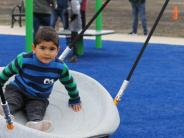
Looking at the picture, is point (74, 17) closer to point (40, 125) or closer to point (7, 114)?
point (40, 125)

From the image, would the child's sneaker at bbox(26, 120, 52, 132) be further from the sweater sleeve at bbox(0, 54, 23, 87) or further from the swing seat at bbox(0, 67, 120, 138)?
the sweater sleeve at bbox(0, 54, 23, 87)

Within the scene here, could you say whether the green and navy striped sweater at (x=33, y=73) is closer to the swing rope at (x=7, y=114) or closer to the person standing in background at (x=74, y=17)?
the swing rope at (x=7, y=114)

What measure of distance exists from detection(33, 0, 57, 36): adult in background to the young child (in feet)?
17.5

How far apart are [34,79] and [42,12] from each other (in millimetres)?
5473

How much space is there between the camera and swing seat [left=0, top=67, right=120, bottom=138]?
3.70m

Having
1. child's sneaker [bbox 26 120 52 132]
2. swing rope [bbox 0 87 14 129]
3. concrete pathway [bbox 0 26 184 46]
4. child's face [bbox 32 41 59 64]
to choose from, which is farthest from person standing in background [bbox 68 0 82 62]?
swing rope [bbox 0 87 14 129]

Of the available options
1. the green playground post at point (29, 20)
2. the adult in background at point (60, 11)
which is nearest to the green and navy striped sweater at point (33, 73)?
the green playground post at point (29, 20)

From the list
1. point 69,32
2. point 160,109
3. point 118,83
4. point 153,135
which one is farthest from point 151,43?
point 153,135

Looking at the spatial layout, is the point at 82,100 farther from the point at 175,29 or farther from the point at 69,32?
the point at 175,29

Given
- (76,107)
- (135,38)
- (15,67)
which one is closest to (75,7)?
(135,38)

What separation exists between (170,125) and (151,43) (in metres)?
7.14

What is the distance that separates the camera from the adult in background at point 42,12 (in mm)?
9781

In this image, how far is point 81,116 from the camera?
183 inches

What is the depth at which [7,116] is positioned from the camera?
360 cm
